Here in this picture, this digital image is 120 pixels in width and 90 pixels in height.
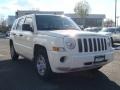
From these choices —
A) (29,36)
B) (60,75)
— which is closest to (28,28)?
(29,36)

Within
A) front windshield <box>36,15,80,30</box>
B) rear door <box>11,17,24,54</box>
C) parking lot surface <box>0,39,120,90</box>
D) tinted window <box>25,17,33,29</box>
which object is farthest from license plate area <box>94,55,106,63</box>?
rear door <box>11,17,24,54</box>

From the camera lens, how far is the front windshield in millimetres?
8125

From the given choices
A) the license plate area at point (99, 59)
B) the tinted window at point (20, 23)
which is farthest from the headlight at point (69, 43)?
the tinted window at point (20, 23)

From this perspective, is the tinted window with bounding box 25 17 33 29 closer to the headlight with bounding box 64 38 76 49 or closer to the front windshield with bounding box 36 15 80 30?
the front windshield with bounding box 36 15 80 30

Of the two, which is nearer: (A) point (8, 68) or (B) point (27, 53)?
(B) point (27, 53)

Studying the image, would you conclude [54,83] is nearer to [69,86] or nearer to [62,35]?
[69,86]

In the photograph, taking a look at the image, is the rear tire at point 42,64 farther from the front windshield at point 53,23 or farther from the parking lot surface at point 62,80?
the front windshield at point 53,23

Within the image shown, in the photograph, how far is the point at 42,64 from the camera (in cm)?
747

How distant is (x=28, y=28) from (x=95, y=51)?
8.07 ft

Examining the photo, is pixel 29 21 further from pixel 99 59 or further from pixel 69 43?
pixel 99 59

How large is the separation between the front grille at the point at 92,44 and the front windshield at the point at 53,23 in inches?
58.3

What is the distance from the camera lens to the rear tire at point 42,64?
280 inches

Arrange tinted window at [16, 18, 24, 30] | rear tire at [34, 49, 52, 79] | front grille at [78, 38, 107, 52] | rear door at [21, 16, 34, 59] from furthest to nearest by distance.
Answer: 1. tinted window at [16, 18, 24, 30]
2. rear door at [21, 16, 34, 59]
3. rear tire at [34, 49, 52, 79]
4. front grille at [78, 38, 107, 52]

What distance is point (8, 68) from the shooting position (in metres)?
9.37
